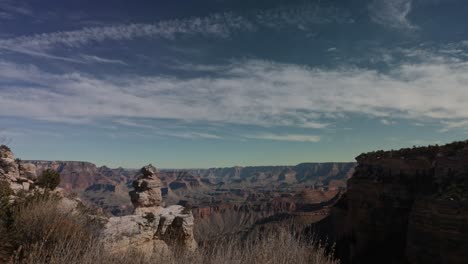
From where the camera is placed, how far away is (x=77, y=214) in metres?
14.7

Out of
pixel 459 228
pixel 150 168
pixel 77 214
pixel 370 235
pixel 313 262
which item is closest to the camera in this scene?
pixel 313 262

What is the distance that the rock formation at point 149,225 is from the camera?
17.5m

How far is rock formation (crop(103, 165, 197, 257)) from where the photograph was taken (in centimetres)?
1752

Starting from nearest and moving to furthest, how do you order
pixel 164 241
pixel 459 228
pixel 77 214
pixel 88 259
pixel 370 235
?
pixel 88 259 < pixel 77 214 < pixel 164 241 < pixel 459 228 < pixel 370 235

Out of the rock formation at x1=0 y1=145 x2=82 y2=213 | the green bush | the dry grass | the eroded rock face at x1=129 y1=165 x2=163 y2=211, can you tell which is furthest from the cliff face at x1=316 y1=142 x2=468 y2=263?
the green bush

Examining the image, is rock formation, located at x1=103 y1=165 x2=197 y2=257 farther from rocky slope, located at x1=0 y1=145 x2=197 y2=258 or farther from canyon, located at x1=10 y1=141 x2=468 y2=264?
canyon, located at x1=10 y1=141 x2=468 y2=264

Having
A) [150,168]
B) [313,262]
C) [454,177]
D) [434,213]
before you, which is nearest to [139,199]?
[150,168]

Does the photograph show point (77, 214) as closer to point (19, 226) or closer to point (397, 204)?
point (19, 226)

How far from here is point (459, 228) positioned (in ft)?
82.1

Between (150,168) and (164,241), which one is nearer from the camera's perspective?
(164,241)

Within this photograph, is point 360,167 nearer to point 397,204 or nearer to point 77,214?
point 397,204

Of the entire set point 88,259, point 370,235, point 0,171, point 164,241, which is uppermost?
point 0,171

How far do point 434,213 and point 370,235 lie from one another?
60.2ft

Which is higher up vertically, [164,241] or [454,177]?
[454,177]
